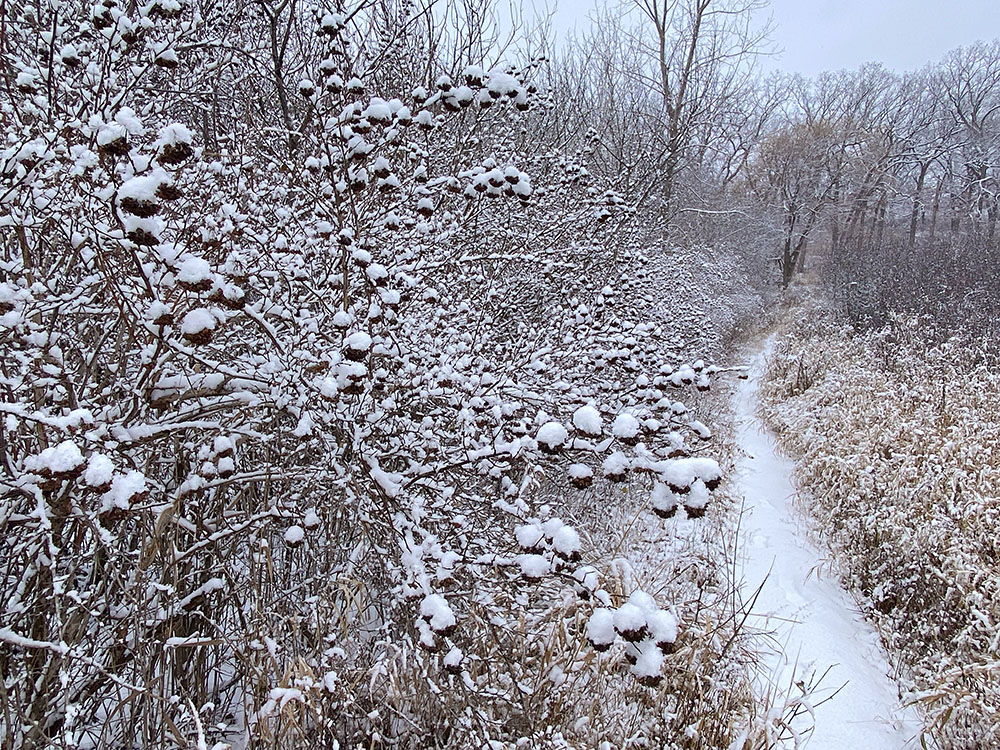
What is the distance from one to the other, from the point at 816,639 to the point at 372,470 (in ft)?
11.0

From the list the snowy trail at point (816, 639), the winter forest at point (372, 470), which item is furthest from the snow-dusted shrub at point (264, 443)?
the snowy trail at point (816, 639)

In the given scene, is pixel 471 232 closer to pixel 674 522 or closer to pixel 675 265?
pixel 674 522

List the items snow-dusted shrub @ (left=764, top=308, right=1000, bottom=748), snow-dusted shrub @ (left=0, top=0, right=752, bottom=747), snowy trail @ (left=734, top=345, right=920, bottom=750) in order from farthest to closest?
snow-dusted shrub @ (left=764, top=308, right=1000, bottom=748), snowy trail @ (left=734, top=345, right=920, bottom=750), snow-dusted shrub @ (left=0, top=0, right=752, bottom=747)

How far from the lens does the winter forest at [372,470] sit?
6.07ft

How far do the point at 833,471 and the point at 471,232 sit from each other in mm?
4247

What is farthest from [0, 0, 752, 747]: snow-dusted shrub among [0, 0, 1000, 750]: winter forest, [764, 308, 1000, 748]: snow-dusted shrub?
[764, 308, 1000, 748]: snow-dusted shrub

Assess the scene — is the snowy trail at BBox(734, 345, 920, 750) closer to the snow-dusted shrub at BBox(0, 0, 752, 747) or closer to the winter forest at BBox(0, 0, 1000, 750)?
the winter forest at BBox(0, 0, 1000, 750)

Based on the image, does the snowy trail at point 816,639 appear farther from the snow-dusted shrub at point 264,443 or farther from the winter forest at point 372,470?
the snow-dusted shrub at point 264,443

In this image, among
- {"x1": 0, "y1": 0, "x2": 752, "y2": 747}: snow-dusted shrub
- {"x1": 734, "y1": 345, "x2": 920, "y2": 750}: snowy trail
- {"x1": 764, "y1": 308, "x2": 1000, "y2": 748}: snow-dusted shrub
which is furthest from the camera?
{"x1": 764, "y1": 308, "x2": 1000, "y2": 748}: snow-dusted shrub

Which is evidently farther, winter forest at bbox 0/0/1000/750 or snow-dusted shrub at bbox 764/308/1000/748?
snow-dusted shrub at bbox 764/308/1000/748

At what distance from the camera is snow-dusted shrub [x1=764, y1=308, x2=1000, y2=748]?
11.7 ft

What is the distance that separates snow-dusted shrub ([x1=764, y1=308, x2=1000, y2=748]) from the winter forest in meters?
0.03

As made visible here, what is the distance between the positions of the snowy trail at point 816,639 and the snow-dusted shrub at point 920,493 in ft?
0.56

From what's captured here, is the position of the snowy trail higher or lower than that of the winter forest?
lower
